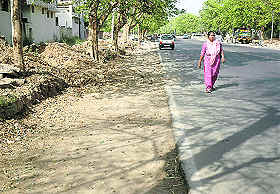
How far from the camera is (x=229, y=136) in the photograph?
5734mm

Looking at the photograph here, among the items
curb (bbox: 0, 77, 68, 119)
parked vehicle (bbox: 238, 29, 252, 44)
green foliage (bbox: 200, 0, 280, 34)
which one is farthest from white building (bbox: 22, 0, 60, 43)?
parked vehicle (bbox: 238, 29, 252, 44)

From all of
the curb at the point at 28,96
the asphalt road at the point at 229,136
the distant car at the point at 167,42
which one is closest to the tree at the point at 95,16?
the curb at the point at 28,96

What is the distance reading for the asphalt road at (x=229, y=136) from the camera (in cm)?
407

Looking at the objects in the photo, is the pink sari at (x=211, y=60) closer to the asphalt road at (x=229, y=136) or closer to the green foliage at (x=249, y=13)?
the asphalt road at (x=229, y=136)

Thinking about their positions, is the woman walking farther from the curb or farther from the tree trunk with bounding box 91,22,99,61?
the tree trunk with bounding box 91,22,99,61

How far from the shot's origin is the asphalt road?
13.3 ft

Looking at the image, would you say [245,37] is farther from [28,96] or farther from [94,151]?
[94,151]

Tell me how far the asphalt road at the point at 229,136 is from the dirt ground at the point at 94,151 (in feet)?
1.04

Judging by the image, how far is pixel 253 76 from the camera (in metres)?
Result: 12.8

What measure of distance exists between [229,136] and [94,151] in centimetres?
234

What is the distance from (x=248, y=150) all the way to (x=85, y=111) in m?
4.19

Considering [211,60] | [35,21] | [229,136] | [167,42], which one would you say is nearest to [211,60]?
[211,60]

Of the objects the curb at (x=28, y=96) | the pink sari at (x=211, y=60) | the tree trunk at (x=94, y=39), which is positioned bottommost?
the curb at (x=28, y=96)

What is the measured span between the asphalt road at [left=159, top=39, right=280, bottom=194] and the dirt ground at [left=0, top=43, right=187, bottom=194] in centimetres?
32
